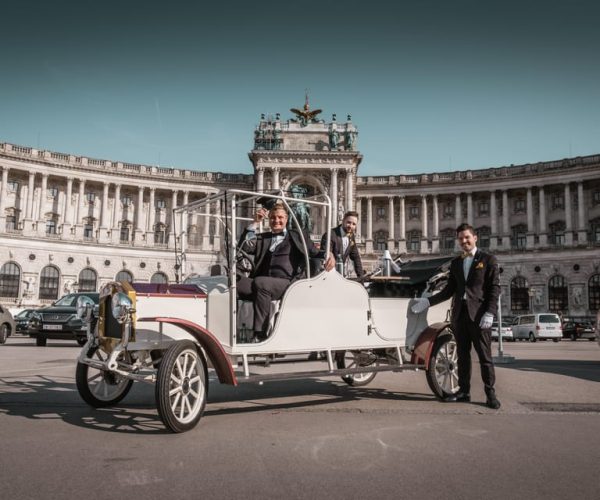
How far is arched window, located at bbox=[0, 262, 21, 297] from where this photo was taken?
4831 cm

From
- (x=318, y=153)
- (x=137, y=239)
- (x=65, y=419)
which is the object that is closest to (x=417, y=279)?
(x=65, y=419)

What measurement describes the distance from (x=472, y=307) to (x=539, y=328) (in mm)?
28463

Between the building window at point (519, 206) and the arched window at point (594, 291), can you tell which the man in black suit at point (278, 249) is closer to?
the arched window at point (594, 291)

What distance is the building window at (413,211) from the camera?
60.8 m

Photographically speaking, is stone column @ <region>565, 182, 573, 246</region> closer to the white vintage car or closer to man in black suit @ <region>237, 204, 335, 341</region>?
the white vintage car

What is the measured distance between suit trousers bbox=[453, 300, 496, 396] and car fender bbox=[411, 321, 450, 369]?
0.26 m

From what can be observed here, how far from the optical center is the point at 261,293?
19.2 feet

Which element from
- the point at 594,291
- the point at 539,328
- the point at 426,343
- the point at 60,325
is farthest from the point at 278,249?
the point at 594,291

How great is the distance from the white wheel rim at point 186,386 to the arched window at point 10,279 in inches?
1956

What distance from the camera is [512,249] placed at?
54.8 m

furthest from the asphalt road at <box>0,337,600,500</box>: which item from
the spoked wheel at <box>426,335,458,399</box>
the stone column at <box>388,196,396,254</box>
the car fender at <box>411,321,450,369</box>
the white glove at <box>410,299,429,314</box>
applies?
the stone column at <box>388,196,396,254</box>

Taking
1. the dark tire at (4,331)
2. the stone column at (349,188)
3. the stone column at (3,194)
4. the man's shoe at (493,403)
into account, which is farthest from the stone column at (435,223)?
the man's shoe at (493,403)

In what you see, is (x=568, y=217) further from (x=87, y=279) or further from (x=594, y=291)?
(x=87, y=279)

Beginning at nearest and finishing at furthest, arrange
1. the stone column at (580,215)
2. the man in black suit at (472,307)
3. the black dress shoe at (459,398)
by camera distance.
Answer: the man in black suit at (472,307) < the black dress shoe at (459,398) < the stone column at (580,215)
